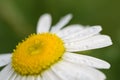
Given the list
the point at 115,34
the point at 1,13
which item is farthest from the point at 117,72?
the point at 1,13

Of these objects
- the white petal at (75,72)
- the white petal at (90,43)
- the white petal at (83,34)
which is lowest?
the white petal at (75,72)

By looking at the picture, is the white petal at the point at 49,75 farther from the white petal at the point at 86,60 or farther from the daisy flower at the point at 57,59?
the white petal at the point at 86,60

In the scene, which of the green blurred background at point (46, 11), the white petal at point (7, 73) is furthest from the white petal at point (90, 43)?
the green blurred background at point (46, 11)

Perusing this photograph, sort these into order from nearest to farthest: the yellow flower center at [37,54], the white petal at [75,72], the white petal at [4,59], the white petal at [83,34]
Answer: the white petal at [75,72] → the yellow flower center at [37,54] → the white petal at [83,34] → the white petal at [4,59]

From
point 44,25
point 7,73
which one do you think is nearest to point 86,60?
point 7,73

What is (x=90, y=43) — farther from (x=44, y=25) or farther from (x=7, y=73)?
(x=44, y=25)

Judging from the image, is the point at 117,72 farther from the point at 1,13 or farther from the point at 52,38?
the point at 1,13

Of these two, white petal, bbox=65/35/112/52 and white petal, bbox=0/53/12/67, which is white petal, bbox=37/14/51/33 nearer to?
white petal, bbox=0/53/12/67
